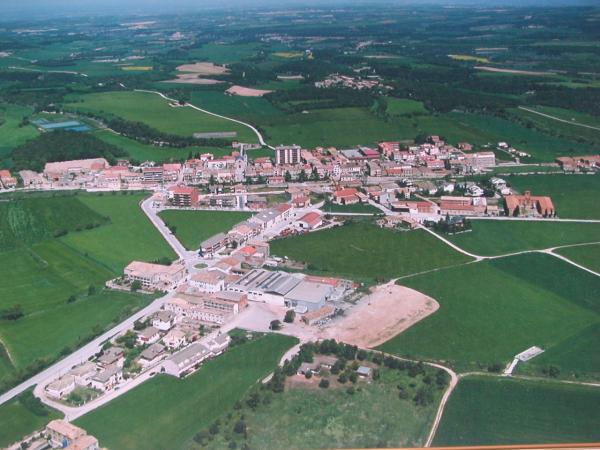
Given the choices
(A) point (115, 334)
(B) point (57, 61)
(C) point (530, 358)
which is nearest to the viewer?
(C) point (530, 358)

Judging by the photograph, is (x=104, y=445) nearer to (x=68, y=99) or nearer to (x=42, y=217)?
(x=42, y=217)

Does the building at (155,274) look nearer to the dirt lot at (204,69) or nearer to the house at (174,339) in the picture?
the house at (174,339)

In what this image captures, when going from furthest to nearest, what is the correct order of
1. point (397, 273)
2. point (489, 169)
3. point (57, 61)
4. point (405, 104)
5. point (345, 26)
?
point (345, 26)
point (57, 61)
point (405, 104)
point (489, 169)
point (397, 273)

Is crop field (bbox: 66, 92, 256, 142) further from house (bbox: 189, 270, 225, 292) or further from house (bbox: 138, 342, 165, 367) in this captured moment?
house (bbox: 138, 342, 165, 367)

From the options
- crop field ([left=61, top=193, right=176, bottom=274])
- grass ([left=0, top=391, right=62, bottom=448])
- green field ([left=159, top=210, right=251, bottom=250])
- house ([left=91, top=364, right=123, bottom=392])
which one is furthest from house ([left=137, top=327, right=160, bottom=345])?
green field ([left=159, top=210, right=251, bottom=250])

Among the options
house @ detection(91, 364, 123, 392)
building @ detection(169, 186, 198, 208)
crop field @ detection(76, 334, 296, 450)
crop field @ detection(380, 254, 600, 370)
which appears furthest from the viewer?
building @ detection(169, 186, 198, 208)

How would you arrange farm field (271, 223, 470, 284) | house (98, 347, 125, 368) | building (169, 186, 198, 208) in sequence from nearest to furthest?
house (98, 347, 125, 368) → farm field (271, 223, 470, 284) → building (169, 186, 198, 208)

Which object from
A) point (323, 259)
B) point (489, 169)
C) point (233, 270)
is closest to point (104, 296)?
point (233, 270)
